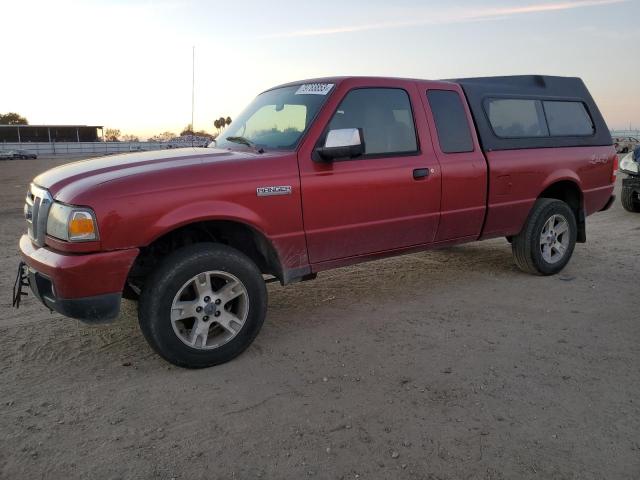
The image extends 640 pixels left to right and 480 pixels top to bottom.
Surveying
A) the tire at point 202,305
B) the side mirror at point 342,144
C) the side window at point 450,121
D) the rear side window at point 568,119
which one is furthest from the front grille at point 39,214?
the rear side window at point 568,119

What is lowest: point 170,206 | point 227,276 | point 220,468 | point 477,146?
point 220,468

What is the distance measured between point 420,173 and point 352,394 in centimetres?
206

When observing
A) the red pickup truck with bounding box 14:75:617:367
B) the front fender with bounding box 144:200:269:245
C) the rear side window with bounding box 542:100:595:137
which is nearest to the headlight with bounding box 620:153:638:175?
the rear side window with bounding box 542:100:595:137

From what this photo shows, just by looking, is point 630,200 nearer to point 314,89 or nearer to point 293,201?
point 314,89

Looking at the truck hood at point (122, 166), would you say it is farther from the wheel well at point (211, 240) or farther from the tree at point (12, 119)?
the tree at point (12, 119)

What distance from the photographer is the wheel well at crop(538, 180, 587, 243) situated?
5.81m

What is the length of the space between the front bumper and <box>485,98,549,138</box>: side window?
11.9 feet

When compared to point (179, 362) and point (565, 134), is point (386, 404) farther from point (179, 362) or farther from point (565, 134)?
point (565, 134)

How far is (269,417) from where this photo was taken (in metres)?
2.96

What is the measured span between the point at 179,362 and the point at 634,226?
7.89 m

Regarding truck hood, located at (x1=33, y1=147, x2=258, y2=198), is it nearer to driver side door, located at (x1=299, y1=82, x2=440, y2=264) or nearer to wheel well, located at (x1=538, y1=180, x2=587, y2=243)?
driver side door, located at (x1=299, y1=82, x2=440, y2=264)

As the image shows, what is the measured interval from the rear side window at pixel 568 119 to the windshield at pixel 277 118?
9.12 feet

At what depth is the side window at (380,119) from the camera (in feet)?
13.8

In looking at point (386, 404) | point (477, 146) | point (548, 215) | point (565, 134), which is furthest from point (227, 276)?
point (565, 134)
